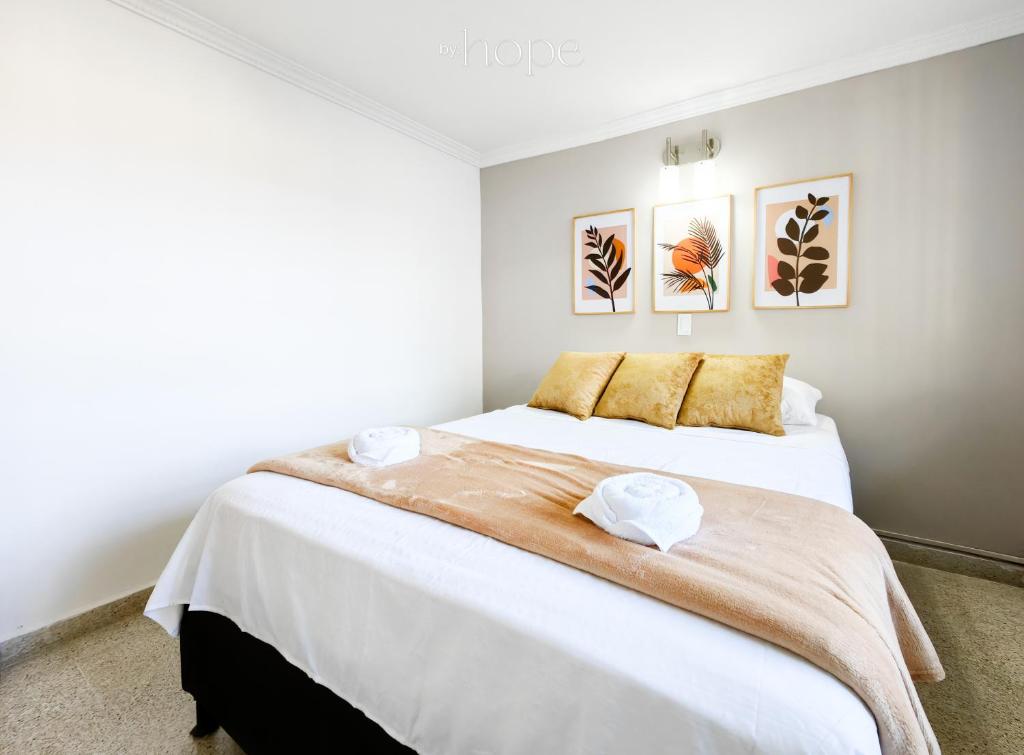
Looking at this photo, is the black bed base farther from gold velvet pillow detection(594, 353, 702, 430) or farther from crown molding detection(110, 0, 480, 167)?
crown molding detection(110, 0, 480, 167)

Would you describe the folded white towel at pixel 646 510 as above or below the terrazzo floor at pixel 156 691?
above

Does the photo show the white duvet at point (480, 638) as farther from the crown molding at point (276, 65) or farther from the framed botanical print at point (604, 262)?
the crown molding at point (276, 65)

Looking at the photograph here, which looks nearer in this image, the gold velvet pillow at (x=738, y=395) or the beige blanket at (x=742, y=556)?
the beige blanket at (x=742, y=556)

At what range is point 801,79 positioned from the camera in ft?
8.30

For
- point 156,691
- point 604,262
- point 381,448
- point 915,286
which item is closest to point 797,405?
point 915,286

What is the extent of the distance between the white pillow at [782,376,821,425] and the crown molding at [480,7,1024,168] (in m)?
1.58

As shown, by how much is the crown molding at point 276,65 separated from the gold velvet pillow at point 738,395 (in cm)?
233

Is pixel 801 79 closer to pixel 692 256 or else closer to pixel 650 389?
pixel 692 256

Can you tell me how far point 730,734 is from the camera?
25.7 inches

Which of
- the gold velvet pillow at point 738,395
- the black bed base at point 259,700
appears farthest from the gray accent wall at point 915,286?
the black bed base at point 259,700

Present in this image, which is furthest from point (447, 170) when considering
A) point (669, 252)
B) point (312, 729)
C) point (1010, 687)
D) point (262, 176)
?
point (1010, 687)

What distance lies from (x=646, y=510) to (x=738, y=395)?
4.89 ft

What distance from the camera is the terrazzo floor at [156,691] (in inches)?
55.5

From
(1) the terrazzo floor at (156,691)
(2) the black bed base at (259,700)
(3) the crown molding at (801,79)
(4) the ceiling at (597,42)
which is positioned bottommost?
(1) the terrazzo floor at (156,691)
